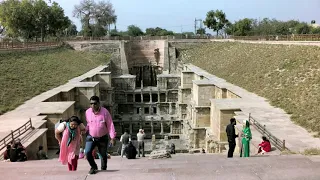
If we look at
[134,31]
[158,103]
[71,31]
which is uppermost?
[71,31]

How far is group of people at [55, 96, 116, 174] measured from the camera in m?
6.56

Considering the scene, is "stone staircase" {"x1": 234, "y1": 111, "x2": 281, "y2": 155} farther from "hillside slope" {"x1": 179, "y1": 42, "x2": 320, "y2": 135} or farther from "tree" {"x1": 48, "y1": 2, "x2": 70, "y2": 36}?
"tree" {"x1": 48, "y1": 2, "x2": 70, "y2": 36}

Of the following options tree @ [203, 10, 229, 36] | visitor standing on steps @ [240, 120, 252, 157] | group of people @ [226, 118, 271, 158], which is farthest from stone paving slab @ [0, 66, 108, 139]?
tree @ [203, 10, 229, 36]

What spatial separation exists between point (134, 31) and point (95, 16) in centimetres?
4521

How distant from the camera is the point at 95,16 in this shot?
2813 inches

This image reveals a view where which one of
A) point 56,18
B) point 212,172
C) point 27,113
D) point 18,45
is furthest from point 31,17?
point 212,172

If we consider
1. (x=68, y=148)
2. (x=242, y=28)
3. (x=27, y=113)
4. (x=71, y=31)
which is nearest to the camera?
(x=68, y=148)

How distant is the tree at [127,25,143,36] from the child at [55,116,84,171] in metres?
108

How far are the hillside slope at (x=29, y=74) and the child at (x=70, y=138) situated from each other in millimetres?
12170

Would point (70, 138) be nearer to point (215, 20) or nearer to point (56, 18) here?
point (56, 18)

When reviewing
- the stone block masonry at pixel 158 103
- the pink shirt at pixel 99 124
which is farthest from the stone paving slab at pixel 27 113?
the pink shirt at pixel 99 124

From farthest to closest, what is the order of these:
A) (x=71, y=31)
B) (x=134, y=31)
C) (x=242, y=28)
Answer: (x=71, y=31), (x=134, y=31), (x=242, y=28)

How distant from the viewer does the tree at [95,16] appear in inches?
2783

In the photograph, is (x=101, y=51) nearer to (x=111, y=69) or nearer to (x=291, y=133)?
(x=111, y=69)
